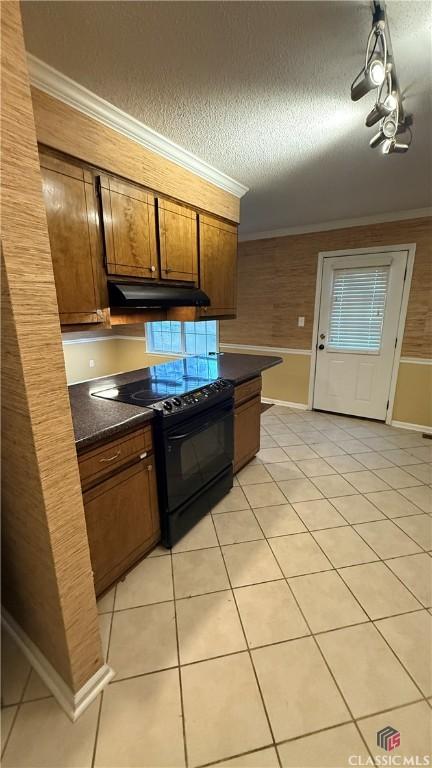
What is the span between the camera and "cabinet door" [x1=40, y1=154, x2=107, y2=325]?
1.40 m

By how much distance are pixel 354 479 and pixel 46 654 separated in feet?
7.68

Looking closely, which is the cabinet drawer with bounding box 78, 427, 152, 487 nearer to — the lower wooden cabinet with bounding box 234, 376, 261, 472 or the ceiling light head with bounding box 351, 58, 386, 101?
the lower wooden cabinet with bounding box 234, 376, 261, 472

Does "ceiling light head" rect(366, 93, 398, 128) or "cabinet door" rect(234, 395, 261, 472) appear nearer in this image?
"ceiling light head" rect(366, 93, 398, 128)

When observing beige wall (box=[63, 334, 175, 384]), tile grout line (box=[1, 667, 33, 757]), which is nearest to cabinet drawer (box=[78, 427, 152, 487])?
tile grout line (box=[1, 667, 33, 757])

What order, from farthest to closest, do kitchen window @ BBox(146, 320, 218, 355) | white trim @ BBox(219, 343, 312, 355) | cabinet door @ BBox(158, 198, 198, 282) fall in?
kitchen window @ BBox(146, 320, 218, 355) → white trim @ BBox(219, 343, 312, 355) → cabinet door @ BBox(158, 198, 198, 282)

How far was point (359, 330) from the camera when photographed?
365cm

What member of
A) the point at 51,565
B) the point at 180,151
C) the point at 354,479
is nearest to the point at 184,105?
the point at 180,151

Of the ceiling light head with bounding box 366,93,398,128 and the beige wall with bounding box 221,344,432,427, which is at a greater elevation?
the ceiling light head with bounding box 366,93,398,128

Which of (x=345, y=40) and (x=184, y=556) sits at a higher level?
(x=345, y=40)

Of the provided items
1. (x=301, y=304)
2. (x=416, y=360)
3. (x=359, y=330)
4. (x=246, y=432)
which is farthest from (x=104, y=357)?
(x=416, y=360)

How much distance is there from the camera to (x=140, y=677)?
4.03 feet

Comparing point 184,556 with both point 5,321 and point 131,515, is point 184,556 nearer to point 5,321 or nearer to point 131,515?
point 131,515

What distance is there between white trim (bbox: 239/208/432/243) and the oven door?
107 inches

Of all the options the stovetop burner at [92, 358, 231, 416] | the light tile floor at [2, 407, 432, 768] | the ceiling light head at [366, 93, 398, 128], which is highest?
the ceiling light head at [366, 93, 398, 128]
